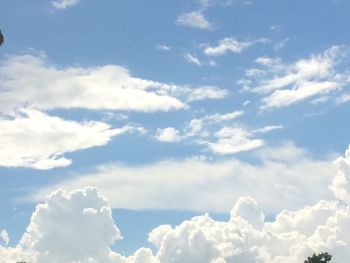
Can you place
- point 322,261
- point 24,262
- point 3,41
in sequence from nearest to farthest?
1. point 3,41
2. point 322,261
3. point 24,262

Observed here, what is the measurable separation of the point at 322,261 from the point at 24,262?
200 ft

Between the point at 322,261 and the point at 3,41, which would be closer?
the point at 3,41

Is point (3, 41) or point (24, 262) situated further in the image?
point (24, 262)

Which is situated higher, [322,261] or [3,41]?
[3,41]

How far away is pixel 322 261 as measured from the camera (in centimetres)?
9512

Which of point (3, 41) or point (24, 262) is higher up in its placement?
point (3, 41)

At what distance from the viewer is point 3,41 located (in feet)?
142

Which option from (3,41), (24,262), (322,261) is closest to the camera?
(3,41)

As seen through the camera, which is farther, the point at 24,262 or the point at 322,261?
the point at 24,262

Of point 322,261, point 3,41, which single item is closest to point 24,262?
point 322,261

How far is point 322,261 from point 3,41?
70.8 meters

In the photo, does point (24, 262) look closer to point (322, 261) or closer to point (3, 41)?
point (322, 261)

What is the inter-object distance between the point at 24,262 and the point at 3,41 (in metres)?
83.0

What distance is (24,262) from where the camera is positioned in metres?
117
